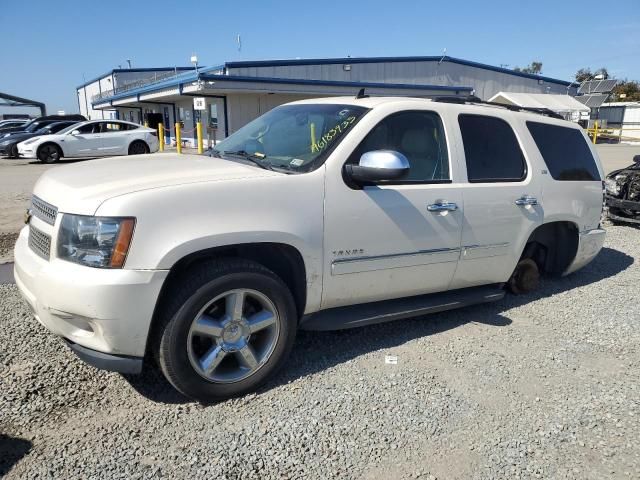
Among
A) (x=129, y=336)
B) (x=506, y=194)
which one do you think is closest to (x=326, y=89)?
(x=506, y=194)

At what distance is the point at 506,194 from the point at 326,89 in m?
24.0

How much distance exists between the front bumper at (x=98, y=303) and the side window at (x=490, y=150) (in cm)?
255

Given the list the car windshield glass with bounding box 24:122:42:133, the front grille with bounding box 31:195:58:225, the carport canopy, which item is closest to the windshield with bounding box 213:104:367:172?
the front grille with bounding box 31:195:58:225

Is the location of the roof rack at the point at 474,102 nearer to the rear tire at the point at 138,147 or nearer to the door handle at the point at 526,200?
the door handle at the point at 526,200

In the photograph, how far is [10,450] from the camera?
2488mm

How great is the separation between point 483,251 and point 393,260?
0.95m

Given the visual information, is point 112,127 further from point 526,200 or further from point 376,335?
point 526,200

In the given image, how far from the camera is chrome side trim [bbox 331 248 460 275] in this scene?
3.29 metres

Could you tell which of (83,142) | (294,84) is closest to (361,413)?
(83,142)

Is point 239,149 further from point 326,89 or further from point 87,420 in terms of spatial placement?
point 326,89

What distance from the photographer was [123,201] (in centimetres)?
257

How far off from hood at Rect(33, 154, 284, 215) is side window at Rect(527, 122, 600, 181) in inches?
109

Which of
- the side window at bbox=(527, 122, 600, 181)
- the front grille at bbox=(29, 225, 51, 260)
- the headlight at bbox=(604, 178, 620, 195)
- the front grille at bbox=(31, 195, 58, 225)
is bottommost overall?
the headlight at bbox=(604, 178, 620, 195)

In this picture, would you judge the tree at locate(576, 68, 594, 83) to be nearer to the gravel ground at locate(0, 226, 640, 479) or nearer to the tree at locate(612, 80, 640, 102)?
the tree at locate(612, 80, 640, 102)
